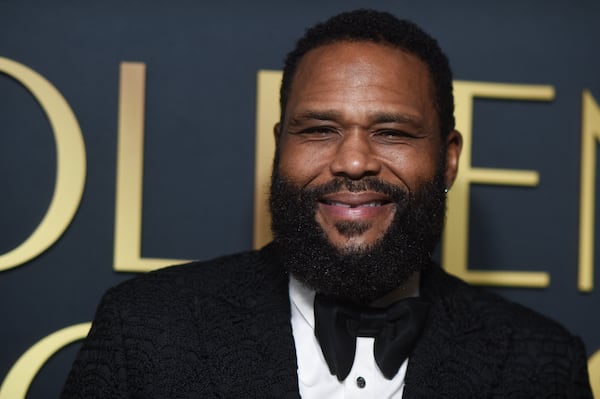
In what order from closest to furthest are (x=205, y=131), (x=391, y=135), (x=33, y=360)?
(x=391, y=135), (x=33, y=360), (x=205, y=131)

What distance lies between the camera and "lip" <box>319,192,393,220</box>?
63.4 inches

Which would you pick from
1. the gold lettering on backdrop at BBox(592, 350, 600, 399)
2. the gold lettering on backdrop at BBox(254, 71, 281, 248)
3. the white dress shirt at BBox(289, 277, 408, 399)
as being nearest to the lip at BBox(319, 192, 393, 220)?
the white dress shirt at BBox(289, 277, 408, 399)

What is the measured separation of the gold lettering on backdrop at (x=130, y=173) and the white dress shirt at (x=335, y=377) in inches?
26.0

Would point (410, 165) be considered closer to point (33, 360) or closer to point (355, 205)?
point (355, 205)

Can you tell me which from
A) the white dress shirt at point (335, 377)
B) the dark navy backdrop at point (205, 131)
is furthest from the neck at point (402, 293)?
the dark navy backdrop at point (205, 131)

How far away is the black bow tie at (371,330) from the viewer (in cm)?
158

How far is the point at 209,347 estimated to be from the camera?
5.11 feet

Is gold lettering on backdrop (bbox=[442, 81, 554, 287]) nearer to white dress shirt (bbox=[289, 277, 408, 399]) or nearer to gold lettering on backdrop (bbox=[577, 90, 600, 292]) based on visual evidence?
gold lettering on backdrop (bbox=[577, 90, 600, 292])

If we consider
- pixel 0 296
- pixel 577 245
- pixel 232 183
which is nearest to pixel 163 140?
pixel 232 183

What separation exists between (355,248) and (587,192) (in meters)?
1.01

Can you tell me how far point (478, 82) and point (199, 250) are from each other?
1.01 m

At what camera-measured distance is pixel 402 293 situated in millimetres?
1784

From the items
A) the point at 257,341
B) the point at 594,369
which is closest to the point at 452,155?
the point at 257,341

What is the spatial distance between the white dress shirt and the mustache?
30 cm
